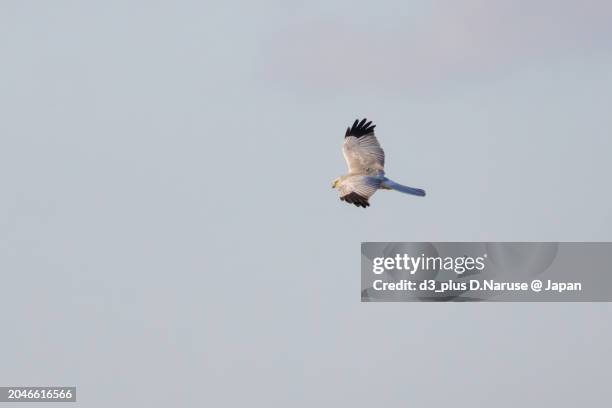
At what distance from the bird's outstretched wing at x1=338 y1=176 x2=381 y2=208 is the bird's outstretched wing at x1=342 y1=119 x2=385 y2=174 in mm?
785

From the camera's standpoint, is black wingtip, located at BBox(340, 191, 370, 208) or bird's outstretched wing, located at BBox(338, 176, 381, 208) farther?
bird's outstretched wing, located at BBox(338, 176, 381, 208)

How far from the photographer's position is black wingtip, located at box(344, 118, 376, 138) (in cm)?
15200

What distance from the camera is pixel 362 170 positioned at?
493ft

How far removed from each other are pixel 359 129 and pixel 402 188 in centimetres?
607

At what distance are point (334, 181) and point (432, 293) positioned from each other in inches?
698

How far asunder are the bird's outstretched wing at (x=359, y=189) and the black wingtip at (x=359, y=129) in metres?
3.52

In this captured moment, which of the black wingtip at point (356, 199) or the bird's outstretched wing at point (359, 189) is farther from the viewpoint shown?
the bird's outstretched wing at point (359, 189)

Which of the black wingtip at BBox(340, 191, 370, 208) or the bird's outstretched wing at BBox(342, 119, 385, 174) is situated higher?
the bird's outstretched wing at BBox(342, 119, 385, 174)

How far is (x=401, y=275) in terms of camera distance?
164 metres

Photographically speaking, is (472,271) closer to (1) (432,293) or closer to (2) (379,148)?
(1) (432,293)

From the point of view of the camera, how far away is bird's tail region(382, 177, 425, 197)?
14712 cm

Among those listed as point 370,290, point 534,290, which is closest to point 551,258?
point 534,290

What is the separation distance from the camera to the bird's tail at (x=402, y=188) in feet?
483

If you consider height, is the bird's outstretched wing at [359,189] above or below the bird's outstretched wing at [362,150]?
below
